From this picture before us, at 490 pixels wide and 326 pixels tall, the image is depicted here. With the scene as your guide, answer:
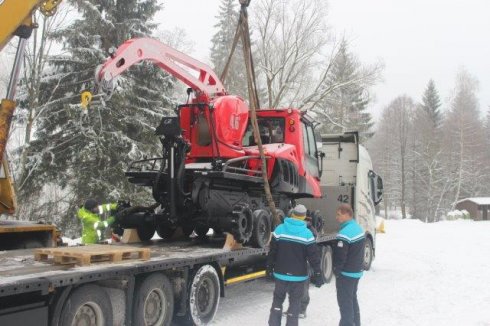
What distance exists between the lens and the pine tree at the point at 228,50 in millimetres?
35156

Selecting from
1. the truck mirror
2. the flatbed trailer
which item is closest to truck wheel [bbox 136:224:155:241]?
the flatbed trailer

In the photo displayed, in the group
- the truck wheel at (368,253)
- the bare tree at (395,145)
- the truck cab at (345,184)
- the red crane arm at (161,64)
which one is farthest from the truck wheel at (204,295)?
the bare tree at (395,145)

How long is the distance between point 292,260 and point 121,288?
205 centimetres

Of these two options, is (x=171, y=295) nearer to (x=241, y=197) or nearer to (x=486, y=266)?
(x=241, y=197)

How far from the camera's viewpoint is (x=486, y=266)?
14117mm

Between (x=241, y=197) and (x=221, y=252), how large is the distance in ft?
6.07

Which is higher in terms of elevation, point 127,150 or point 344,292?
point 127,150

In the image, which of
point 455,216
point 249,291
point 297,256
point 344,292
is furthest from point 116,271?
point 455,216

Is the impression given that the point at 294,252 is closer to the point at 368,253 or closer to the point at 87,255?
the point at 87,255

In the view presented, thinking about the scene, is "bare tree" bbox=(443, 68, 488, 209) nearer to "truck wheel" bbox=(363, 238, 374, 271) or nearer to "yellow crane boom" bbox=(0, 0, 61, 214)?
"truck wheel" bbox=(363, 238, 374, 271)

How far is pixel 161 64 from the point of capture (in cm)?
840

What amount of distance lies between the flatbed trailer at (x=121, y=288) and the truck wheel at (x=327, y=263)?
3.31 metres

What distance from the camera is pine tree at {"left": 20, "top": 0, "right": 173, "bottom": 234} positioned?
59.2 ft

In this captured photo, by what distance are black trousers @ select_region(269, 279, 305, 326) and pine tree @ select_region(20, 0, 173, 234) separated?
12.1 metres
